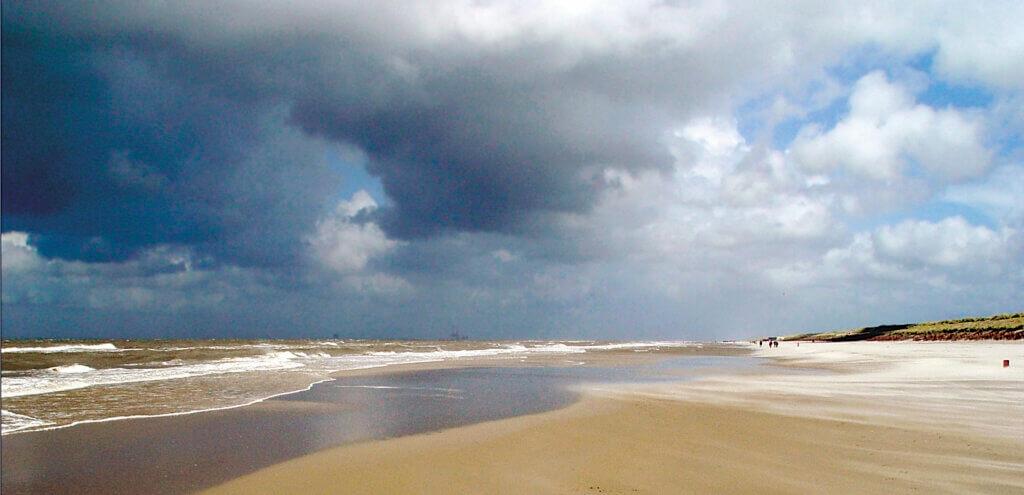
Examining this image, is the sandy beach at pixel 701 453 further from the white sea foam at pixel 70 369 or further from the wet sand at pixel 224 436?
the white sea foam at pixel 70 369

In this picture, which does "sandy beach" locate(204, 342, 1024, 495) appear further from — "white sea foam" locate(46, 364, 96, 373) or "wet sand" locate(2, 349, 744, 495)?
"white sea foam" locate(46, 364, 96, 373)

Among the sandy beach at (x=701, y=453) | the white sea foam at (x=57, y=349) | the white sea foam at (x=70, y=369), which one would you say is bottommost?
the white sea foam at (x=57, y=349)

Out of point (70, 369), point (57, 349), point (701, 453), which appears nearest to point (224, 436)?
point (701, 453)

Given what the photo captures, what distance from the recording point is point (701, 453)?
8039mm

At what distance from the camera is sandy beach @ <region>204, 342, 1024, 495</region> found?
255 inches

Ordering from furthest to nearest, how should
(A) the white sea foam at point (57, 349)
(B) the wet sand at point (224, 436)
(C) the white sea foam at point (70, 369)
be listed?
(A) the white sea foam at point (57, 349)
(C) the white sea foam at point (70, 369)
(B) the wet sand at point (224, 436)

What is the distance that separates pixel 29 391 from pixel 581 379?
19.0 meters

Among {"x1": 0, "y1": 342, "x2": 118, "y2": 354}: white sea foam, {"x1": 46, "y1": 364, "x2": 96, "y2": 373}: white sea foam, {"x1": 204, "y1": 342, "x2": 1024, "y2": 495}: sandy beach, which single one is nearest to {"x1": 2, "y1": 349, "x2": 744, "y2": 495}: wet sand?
{"x1": 204, "y1": 342, "x2": 1024, "y2": 495}: sandy beach

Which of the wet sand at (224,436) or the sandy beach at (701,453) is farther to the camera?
the wet sand at (224,436)

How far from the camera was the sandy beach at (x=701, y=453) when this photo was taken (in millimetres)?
6477

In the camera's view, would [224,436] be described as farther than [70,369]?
No

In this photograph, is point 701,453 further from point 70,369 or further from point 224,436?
point 70,369

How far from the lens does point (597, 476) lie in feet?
22.3

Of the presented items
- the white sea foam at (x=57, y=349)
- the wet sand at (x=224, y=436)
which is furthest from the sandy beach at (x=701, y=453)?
the white sea foam at (x=57, y=349)
